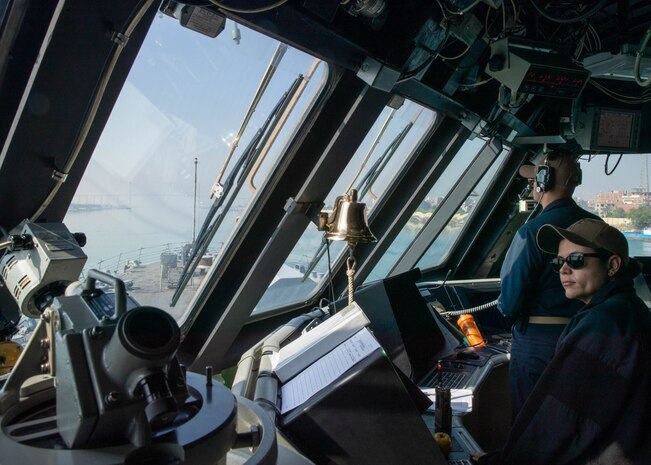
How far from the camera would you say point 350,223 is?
2025 millimetres

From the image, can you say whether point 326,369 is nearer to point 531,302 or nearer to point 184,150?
point 184,150

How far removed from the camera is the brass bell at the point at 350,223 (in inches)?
79.5

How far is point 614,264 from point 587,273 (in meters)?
0.10

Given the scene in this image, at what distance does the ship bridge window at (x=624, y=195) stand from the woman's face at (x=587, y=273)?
3736mm

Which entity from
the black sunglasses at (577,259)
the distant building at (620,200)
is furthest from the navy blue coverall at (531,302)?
the distant building at (620,200)

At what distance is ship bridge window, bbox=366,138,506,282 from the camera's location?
4.39 meters

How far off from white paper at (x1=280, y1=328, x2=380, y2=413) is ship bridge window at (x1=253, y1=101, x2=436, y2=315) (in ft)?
5.99

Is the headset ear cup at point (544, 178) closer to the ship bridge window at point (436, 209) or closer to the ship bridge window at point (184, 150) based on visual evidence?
the ship bridge window at point (184, 150)

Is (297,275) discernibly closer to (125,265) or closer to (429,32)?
(125,265)

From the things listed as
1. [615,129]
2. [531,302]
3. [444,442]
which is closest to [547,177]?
[531,302]

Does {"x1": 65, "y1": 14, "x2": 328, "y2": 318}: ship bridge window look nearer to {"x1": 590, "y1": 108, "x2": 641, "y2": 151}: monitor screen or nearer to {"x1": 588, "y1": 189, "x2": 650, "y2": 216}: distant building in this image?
{"x1": 590, "y1": 108, "x2": 641, "y2": 151}: monitor screen

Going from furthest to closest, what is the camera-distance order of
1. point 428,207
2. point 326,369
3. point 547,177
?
point 428,207 < point 547,177 < point 326,369

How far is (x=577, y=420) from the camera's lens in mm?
1294

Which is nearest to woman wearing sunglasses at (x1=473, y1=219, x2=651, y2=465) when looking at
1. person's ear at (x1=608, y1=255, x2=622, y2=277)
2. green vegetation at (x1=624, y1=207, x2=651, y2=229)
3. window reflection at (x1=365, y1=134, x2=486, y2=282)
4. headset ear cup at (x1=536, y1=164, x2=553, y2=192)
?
person's ear at (x1=608, y1=255, x2=622, y2=277)
